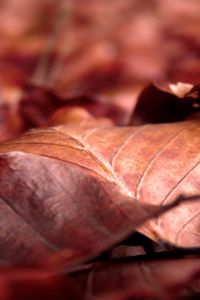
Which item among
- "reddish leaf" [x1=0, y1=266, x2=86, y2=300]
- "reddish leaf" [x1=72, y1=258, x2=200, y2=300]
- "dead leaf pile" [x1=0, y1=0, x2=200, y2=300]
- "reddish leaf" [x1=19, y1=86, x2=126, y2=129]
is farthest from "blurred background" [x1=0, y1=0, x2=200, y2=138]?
"reddish leaf" [x1=0, y1=266, x2=86, y2=300]

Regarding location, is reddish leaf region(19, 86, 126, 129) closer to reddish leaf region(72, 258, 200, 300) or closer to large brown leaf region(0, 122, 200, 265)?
large brown leaf region(0, 122, 200, 265)

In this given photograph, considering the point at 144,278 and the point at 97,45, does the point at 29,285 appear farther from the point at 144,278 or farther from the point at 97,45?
the point at 97,45

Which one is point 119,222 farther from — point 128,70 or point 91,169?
point 128,70

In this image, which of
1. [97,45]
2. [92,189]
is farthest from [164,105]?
[97,45]

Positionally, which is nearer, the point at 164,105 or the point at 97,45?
the point at 164,105

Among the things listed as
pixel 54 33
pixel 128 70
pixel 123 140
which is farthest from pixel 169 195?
pixel 54 33
